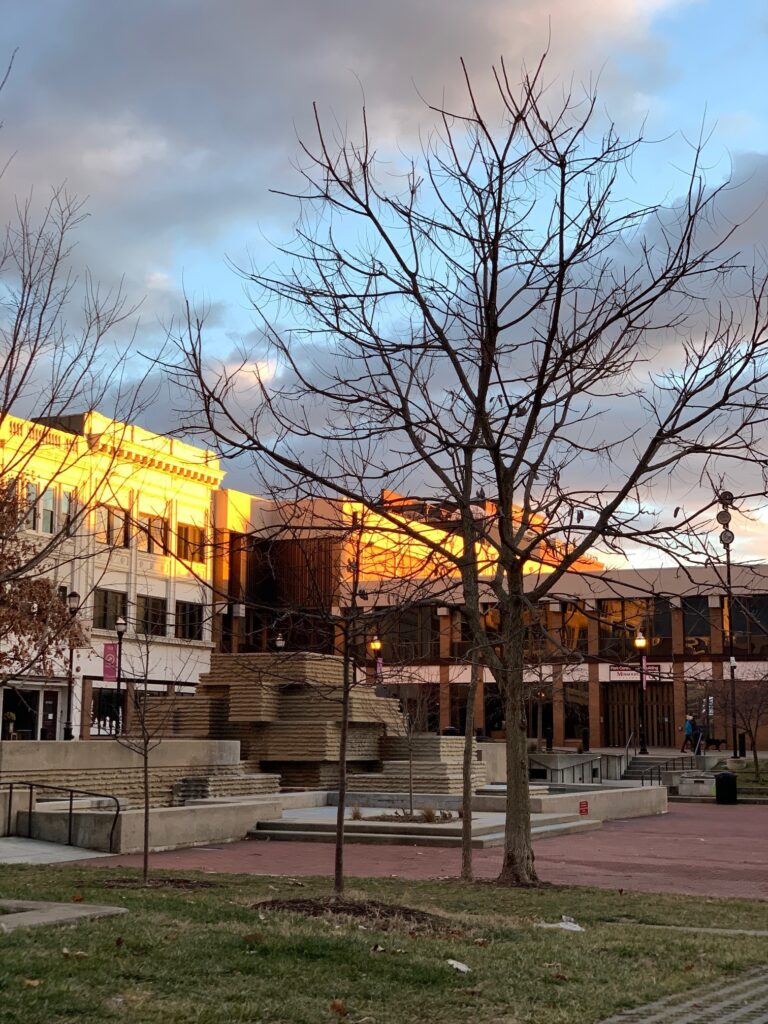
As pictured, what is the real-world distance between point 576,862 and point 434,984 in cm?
1367

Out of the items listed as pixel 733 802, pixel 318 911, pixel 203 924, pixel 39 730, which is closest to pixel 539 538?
pixel 318 911

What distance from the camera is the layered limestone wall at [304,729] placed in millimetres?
32688

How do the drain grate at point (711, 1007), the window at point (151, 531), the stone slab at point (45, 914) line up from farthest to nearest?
the window at point (151, 531)
the stone slab at point (45, 914)
the drain grate at point (711, 1007)

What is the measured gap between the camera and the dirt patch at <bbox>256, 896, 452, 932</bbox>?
9695mm

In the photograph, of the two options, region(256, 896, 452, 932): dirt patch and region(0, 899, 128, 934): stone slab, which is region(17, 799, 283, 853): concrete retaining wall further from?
region(0, 899, 128, 934): stone slab

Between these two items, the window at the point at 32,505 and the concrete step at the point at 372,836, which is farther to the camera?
the concrete step at the point at 372,836

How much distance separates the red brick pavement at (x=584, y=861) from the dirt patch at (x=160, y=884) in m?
3.11

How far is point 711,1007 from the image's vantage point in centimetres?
726

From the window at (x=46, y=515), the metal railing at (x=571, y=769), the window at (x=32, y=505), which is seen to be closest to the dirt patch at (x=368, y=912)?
the window at (x=32, y=505)

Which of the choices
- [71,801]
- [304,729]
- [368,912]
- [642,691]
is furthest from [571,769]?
[368,912]

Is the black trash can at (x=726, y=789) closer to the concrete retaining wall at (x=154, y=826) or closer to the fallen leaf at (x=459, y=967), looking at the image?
the concrete retaining wall at (x=154, y=826)

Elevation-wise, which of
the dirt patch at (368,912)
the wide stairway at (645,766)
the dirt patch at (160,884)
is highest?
the dirt patch at (368,912)

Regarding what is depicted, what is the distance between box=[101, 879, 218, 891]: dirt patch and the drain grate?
24.6 ft

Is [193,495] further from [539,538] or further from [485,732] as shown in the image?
[539,538]
